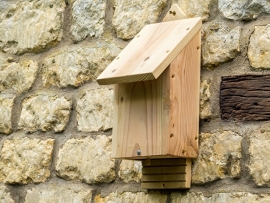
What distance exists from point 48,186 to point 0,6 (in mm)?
931

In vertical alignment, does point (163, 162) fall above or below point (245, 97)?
below

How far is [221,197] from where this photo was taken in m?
2.01

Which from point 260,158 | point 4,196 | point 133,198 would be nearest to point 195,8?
point 260,158

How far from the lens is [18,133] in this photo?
263 cm

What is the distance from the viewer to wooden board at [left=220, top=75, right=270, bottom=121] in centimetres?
201

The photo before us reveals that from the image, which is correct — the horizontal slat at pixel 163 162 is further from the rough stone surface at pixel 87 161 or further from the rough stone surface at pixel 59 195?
A: the rough stone surface at pixel 59 195

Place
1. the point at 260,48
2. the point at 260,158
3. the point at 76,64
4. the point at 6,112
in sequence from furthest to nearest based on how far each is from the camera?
1. the point at 6,112
2. the point at 76,64
3. the point at 260,48
4. the point at 260,158

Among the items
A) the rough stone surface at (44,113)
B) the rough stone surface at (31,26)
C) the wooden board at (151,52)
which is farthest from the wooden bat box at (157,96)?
the rough stone surface at (31,26)

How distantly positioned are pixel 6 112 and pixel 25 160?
25cm

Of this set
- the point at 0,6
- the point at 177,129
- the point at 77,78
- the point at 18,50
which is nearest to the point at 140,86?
the point at 177,129

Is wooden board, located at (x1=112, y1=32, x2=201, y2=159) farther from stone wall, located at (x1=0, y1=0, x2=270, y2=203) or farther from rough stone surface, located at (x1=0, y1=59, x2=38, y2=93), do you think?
rough stone surface, located at (x1=0, y1=59, x2=38, y2=93)

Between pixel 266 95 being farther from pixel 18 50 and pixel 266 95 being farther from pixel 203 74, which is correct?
pixel 18 50

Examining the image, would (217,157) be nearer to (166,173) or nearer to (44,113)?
(166,173)

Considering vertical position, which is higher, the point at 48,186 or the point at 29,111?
the point at 29,111
